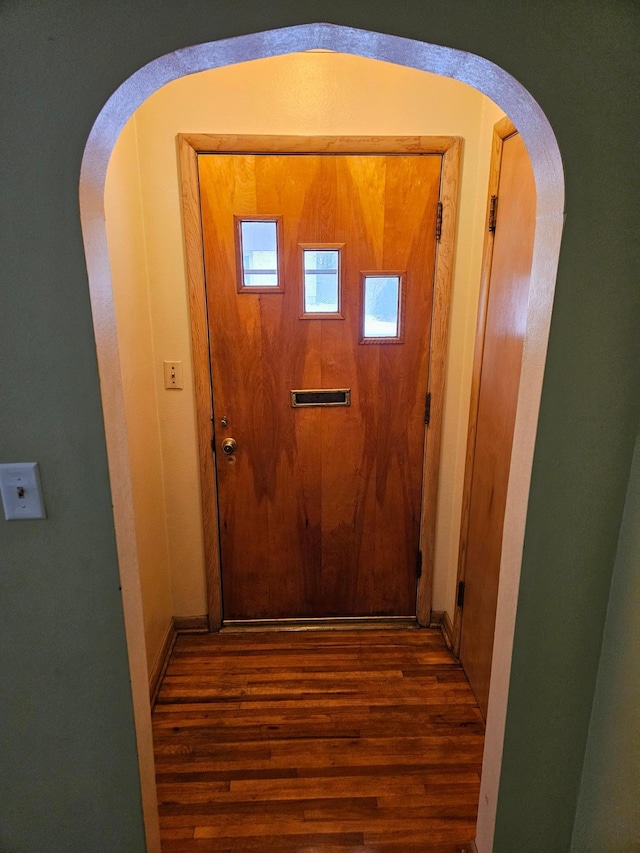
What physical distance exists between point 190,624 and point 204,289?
1.58 meters

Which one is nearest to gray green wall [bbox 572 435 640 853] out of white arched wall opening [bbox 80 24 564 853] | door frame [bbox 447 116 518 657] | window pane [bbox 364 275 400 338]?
white arched wall opening [bbox 80 24 564 853]

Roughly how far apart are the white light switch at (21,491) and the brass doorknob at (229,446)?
1.18 metres

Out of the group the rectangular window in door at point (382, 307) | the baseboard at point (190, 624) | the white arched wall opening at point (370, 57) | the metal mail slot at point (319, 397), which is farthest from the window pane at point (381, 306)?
the baseboard at point (190, 624)

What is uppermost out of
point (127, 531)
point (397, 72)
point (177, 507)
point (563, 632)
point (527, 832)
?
point (397, 72)

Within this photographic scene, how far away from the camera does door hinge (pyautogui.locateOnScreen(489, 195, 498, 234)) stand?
1767 mm

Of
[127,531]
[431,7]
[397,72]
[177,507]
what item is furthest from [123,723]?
[397,72]

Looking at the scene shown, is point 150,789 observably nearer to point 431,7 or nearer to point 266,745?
point 266,745

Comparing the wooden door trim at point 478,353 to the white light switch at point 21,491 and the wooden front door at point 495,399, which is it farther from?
the white light switch at point 21,491

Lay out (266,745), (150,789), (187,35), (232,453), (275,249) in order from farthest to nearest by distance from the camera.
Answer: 1. (232,453)
2. (275,249)
3. (266,745)
4. (150,789)
5. (187,35)

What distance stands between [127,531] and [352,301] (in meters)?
1.33

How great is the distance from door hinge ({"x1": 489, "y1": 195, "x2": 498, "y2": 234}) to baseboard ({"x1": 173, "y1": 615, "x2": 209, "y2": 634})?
2128 millimetres

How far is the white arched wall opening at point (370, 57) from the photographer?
0.83m

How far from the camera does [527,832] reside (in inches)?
47.8

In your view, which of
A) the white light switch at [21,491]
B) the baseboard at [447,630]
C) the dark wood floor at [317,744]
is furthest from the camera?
the baseboard at [447,630]
